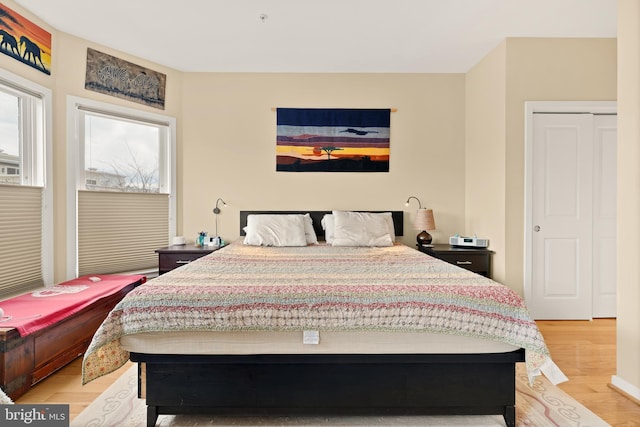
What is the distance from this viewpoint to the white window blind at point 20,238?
273cm

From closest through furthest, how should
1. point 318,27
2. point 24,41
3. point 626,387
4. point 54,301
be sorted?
point 626,387 → point 54,301 → point 24,41 → point 318,27

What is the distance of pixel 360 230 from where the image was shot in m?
3.58

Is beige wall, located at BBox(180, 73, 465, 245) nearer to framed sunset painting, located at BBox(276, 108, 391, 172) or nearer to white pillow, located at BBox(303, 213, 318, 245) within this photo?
framed sunset painting, located at BBox(276, 108, 391, 172)

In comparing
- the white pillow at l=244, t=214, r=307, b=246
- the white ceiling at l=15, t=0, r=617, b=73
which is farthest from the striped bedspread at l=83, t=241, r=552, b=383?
the white ceiling at l=15, t=0, r=617, b=73

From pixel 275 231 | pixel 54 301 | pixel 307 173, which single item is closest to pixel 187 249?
pixel 275 231

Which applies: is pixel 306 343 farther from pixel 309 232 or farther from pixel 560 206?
pixel 560 206

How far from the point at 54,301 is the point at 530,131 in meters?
4.16

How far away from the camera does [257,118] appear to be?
4.06 meters

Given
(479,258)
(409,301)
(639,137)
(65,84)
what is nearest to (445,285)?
(409,301)

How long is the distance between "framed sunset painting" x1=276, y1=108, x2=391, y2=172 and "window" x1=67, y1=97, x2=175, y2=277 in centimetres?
131

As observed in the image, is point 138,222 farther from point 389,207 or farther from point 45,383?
point 389,207

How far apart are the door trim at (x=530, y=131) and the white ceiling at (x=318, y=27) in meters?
0.61

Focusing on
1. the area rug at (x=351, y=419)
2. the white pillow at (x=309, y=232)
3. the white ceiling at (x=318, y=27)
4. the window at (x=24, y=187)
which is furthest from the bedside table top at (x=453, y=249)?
the window at (x=24, y=187)

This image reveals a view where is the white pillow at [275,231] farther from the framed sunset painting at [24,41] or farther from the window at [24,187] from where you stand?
the framed sunset painting at [24,41]
